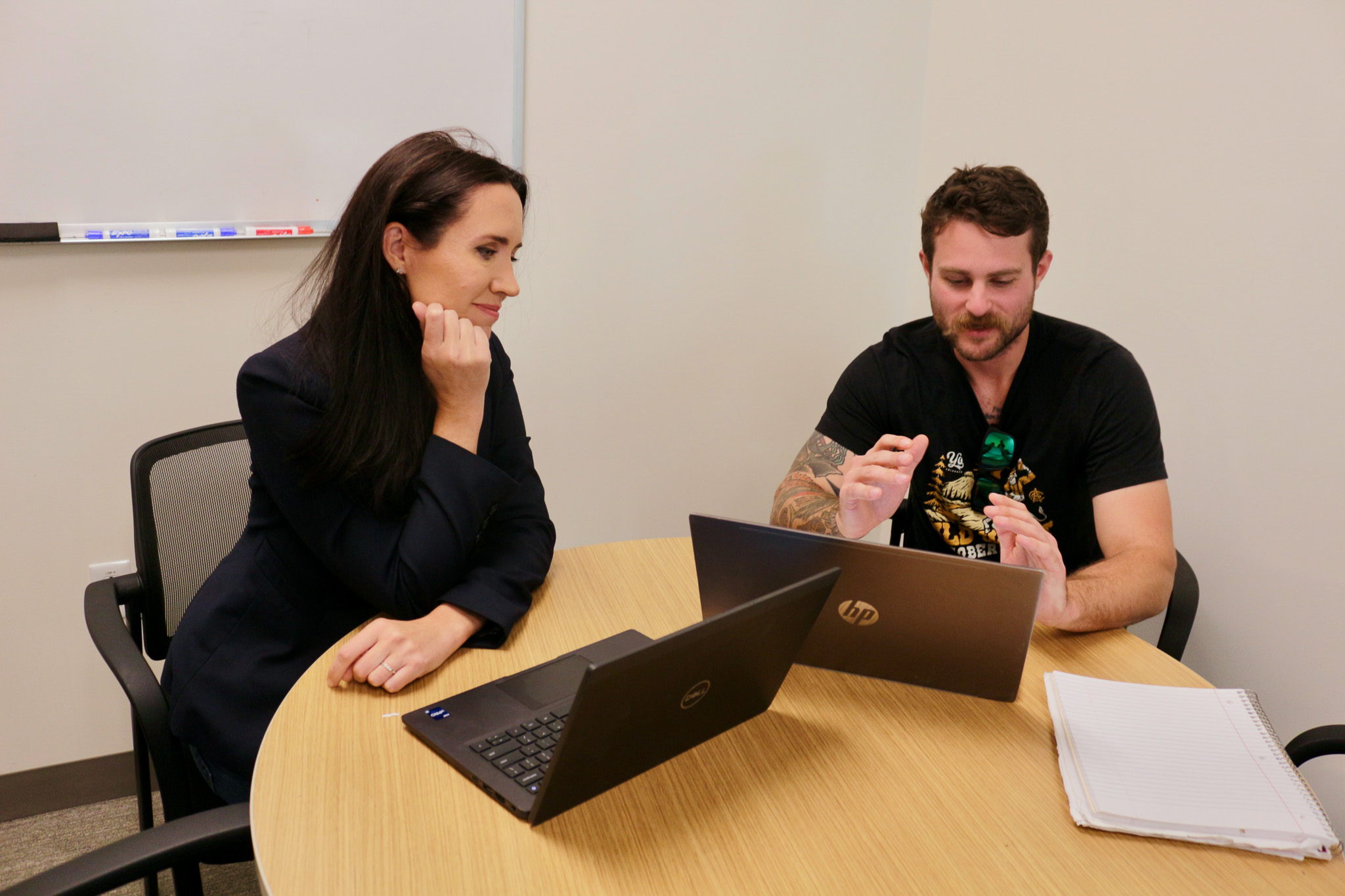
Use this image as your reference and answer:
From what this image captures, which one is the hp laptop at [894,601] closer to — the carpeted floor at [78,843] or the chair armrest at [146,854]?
the chair armrest at [146,854]

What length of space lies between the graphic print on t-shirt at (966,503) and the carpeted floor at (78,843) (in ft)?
5.12

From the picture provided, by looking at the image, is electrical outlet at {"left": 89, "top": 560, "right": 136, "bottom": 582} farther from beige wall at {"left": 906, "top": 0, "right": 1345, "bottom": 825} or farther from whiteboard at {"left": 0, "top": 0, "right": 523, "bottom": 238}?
beige wall at {"left": 906, "top": 0, "right": 1345, "bottom": 825}

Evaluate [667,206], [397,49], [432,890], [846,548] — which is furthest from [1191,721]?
[397,49]

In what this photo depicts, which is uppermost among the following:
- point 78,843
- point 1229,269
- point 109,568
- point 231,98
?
point 231,98

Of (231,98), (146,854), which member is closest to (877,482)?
(146,854)

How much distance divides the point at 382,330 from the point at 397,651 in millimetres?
488

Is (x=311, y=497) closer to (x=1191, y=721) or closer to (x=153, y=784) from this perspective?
(x=1191, y=721)

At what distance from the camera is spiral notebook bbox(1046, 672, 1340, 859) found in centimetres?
90

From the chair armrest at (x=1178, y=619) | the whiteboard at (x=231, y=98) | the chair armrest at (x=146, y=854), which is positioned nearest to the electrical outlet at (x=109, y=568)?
the whiteboard at (x=231, y=98)

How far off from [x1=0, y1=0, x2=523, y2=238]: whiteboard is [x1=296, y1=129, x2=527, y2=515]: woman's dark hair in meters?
0.72

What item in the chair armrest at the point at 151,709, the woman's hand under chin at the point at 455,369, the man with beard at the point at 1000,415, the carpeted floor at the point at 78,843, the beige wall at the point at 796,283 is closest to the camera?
the chair armrest at the point at 151,709

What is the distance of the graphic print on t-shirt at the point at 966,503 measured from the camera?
1669mm

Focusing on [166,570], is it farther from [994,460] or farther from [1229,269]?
[1229,269]

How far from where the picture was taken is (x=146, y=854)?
0.90 m
